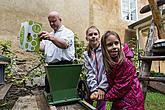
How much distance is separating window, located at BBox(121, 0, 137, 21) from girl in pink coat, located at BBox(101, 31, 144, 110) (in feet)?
22.9

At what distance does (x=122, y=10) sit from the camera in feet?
26.9

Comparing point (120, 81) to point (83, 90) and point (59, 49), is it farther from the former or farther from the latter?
point (59, 49)

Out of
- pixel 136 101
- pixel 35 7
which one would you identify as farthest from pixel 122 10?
pixel 136 101

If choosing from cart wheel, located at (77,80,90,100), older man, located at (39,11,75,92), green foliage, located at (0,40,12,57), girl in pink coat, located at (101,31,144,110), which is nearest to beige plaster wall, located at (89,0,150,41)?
green foliage, located at (0,40,12,57)

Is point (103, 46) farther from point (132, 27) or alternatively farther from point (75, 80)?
point (132, 27)

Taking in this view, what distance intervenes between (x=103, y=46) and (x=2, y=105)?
5.26 feet

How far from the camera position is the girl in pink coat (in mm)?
1437

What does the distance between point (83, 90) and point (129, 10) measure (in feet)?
23.3

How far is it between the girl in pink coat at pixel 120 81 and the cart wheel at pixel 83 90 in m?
0.37

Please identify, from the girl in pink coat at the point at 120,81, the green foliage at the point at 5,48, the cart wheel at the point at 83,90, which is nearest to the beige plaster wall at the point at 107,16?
the green foliage at the point at 5,48

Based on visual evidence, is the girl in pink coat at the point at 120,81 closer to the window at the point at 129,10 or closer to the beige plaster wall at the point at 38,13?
the beige plaster wall at the point at 38,13

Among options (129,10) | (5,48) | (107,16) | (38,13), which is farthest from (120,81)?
(129,10)

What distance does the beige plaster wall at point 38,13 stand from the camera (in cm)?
546

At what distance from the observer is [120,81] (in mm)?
1437
